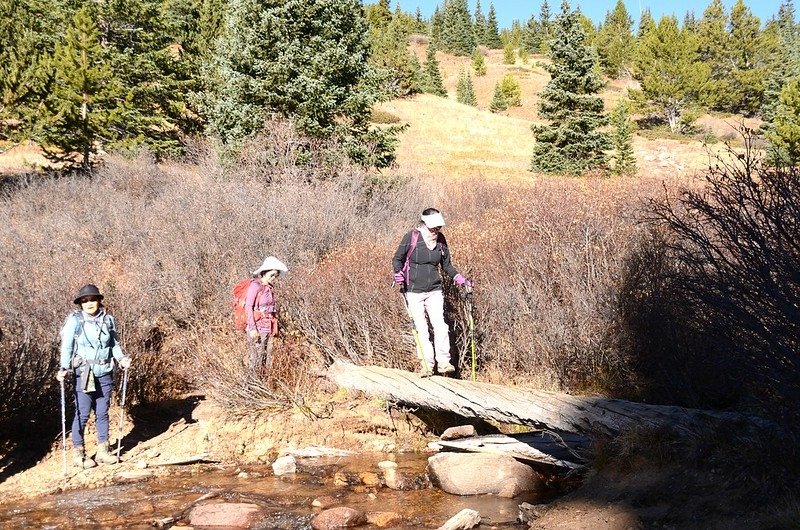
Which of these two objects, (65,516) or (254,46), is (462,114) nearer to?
(254,46)

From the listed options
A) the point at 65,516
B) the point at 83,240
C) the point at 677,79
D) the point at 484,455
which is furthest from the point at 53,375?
the point at 677,79

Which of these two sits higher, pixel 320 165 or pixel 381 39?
pixel 381 39

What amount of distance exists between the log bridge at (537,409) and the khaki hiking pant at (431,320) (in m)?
0.34

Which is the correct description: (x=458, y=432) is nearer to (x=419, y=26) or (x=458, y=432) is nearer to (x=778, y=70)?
(x=778, y=70)

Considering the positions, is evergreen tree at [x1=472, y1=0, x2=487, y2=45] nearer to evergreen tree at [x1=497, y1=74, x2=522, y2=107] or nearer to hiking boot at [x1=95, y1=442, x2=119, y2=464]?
evergreen tree at [x1=497, y1=74, x2=522, y2=107]

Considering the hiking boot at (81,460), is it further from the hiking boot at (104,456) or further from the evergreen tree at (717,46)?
the evergreen tree at (717,46)

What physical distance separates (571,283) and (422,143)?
3326 cm

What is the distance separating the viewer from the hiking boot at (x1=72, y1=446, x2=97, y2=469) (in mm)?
7625

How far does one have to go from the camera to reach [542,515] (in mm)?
6137

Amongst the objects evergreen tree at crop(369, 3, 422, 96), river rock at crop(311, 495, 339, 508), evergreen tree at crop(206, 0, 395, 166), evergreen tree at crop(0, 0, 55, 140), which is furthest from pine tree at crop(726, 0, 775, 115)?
river rock at crop(311, 495, 339, 508)

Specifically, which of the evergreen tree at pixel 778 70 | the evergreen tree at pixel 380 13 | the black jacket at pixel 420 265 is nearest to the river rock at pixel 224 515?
the black jacket at pixel 420 265

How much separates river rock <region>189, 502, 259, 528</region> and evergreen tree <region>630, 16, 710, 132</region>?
169ft

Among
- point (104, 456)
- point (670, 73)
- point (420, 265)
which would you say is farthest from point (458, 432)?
point (670, 73)

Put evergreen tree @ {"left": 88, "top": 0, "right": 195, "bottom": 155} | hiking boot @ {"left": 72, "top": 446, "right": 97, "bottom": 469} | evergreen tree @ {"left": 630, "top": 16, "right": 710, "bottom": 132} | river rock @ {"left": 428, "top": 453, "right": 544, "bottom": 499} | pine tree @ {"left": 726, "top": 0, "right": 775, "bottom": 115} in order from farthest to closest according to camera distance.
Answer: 1. pine tree @ {"left": 726, "top": 0, "right": 775, "bottom": 115}
2. evergreen tree @ {"left": 630, "top": 16, "right": 710, "bottom": 132}
3. evergreen tree @ {"left": 88, "top": 0, "right": 195, "bottom": 155}
4. hiking boot @ {"left": 72, "top": 446, "right": 97, "bottom": 469}
5. river rock @ {"left": 428, "top": 453, "right": 544, "bottom": 499}
